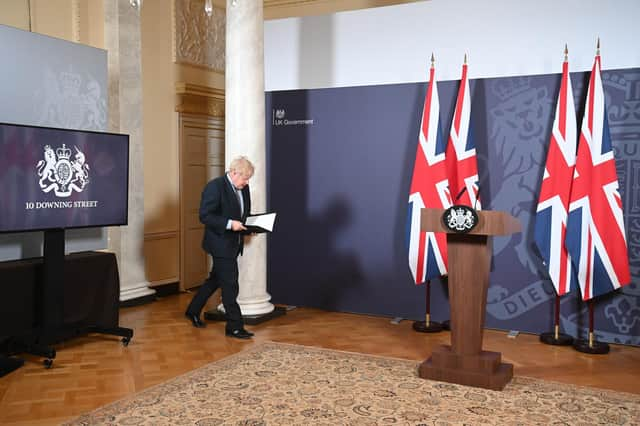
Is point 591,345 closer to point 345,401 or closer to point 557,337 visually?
point 557,337

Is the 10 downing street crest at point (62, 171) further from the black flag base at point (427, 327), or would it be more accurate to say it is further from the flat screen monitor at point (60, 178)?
the black flag base at point (427, 327)

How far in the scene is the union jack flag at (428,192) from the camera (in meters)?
5.82

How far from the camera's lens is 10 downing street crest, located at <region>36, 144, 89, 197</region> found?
188 inches

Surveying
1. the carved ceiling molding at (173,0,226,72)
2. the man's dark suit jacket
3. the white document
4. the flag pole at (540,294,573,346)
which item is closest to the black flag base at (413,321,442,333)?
the flag pole at (540,294,573,346)

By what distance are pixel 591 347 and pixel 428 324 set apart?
139cm

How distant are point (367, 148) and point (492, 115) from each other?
1264 mm

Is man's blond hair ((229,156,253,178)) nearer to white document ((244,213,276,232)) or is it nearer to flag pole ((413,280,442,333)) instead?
white document ((244,213,276,232))

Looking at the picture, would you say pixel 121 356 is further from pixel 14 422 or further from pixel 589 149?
pixel 589 149

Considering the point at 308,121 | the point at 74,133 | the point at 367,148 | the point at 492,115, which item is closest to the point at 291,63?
the point at 308,121

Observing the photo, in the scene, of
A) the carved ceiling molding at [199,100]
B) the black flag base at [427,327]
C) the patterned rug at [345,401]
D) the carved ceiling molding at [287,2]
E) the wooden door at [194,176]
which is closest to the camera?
the patterned rug at [345,401]

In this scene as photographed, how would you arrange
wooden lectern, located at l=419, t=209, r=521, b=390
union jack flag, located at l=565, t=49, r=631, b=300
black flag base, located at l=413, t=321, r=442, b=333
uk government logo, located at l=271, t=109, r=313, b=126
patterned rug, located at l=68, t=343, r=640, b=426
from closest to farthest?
patterned rug, located at l=68, t=343, r=640, b=426
wooden lectern, located at l=419, t=209, r=521, b=390
union jack flag, located at l=565, t=49, r=631, b=300
black flag base, located at l=413, t=321, r=442, b=333
uk government logo, located at l=271, t=109, r=313, b=126

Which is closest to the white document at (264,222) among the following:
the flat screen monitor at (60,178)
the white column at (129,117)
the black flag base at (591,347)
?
the flat screen monitor at (60,178)

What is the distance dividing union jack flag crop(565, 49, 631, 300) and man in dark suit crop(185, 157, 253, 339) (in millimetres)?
2696

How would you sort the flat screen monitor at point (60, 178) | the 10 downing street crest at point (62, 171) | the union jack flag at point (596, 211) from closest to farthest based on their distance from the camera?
the flat screen monitor at point (60, 178), the 10 downing street crest at point (62, 171), the union jack flag at point (596, 211)
